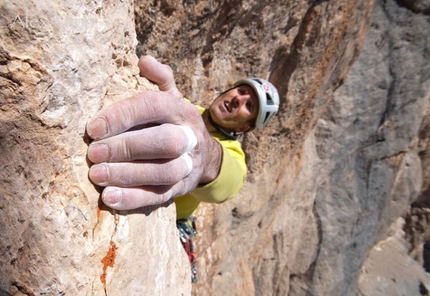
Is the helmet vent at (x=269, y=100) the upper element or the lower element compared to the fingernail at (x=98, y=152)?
lower

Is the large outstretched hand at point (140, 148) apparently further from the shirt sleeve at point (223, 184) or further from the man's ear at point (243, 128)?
the man's ear at point (243, 128)

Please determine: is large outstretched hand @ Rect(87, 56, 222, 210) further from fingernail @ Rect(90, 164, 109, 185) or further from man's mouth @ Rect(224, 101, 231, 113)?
man's mouth @ Rect(224, 101, 231, 113)

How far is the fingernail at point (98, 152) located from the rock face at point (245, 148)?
2 cm

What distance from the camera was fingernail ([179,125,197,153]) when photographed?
781 mm

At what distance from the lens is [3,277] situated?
0.63 m

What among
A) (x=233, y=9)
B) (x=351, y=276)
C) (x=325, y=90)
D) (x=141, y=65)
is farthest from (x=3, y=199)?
(x=351, y=276)

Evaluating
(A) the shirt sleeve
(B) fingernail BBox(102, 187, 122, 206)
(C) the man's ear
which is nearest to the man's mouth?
(C) the man's ear

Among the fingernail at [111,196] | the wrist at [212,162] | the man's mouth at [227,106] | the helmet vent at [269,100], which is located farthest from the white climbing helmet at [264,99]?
the fingernail at [111,196]

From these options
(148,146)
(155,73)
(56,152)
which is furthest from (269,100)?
(56,152)

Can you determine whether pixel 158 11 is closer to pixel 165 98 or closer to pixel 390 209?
pixel 165 98

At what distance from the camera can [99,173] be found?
0.69 m

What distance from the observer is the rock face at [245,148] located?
619 millimetres

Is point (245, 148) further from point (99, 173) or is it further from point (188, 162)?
point (99, 173)

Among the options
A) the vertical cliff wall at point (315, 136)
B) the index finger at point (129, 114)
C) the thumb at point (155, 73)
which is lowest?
the vertical cliff wall at point (315, 136)
